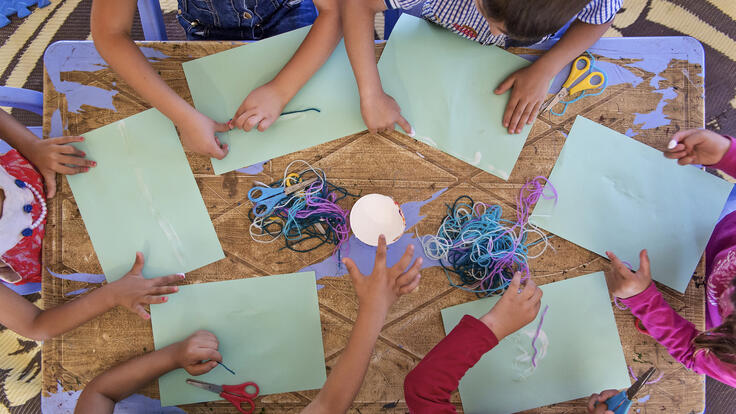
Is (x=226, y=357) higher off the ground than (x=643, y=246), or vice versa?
(x=643, y=246)

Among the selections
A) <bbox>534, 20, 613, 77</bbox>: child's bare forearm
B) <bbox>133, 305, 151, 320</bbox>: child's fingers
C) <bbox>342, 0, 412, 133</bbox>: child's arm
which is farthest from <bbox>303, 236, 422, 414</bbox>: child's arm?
<bbox>534, 20, 613, 77</bbox>: child's bare forearm

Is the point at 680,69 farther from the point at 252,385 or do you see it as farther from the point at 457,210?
the point at 252,385

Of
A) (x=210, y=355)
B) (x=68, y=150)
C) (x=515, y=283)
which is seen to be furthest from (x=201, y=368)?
(x=515, y=283)

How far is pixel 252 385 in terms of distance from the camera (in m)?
0.77

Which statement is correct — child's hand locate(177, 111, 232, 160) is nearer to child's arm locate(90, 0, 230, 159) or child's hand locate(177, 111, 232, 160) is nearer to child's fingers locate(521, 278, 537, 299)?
child's arm locate(90, 0, 230, 159)

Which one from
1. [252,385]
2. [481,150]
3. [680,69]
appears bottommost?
[252,385]

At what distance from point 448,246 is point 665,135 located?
0.45 meters

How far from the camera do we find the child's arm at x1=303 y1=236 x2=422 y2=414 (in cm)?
72

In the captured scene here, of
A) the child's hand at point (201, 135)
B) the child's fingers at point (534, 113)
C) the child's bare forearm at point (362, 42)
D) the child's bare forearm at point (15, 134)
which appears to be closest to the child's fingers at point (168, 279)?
the child's hand at point (201, 135)

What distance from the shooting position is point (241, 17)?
92 centimetres

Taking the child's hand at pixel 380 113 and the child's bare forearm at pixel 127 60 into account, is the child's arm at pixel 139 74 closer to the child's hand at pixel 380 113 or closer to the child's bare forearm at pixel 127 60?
the child's bare forearm at pixel 127 60

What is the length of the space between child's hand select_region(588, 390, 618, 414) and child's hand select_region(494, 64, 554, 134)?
0.48 m

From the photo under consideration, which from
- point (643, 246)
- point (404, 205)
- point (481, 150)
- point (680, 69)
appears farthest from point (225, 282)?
point (680, 69)

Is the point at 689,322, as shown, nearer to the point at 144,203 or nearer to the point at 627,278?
the point at 627,278
